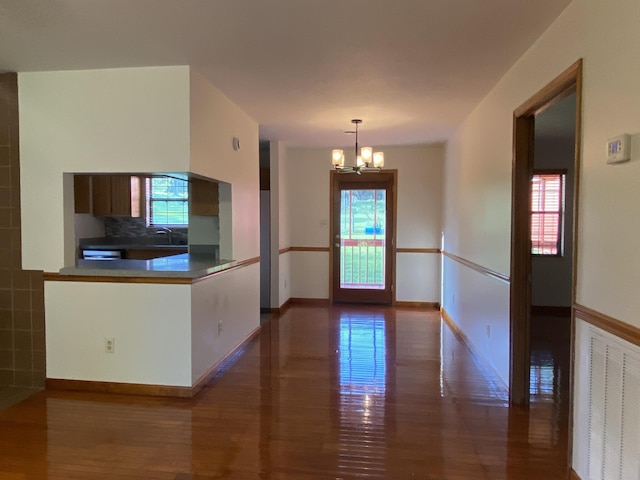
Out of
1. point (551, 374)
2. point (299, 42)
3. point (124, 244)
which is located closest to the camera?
point (299, 42)

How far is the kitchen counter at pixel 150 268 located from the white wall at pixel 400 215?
313 cm

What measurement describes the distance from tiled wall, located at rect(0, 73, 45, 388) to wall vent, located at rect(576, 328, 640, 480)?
3670 mm

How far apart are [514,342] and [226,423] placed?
2.08 metres

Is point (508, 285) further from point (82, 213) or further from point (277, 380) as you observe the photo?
point (82, 213)

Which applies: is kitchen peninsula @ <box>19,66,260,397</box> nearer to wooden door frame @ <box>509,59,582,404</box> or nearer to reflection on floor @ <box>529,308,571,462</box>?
wooden door frame @ <box>509,59,582,404</box>

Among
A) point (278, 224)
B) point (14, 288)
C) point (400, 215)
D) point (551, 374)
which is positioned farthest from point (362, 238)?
point (14, 288)

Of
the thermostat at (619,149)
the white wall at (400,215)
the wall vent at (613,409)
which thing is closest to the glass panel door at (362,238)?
the white wall at (400,215)

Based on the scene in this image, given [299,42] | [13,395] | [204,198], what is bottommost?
[13,395]

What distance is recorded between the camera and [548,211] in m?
6.02

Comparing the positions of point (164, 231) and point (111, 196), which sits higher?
point (111, 196)

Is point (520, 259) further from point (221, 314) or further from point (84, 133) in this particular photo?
point (84, 133)

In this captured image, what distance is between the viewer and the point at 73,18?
2387 millimetres

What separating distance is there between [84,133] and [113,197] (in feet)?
10.4

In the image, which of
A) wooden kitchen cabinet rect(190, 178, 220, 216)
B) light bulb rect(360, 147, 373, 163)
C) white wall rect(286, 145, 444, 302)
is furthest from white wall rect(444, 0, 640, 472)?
white wall rect(286, 145, 444, 302)
